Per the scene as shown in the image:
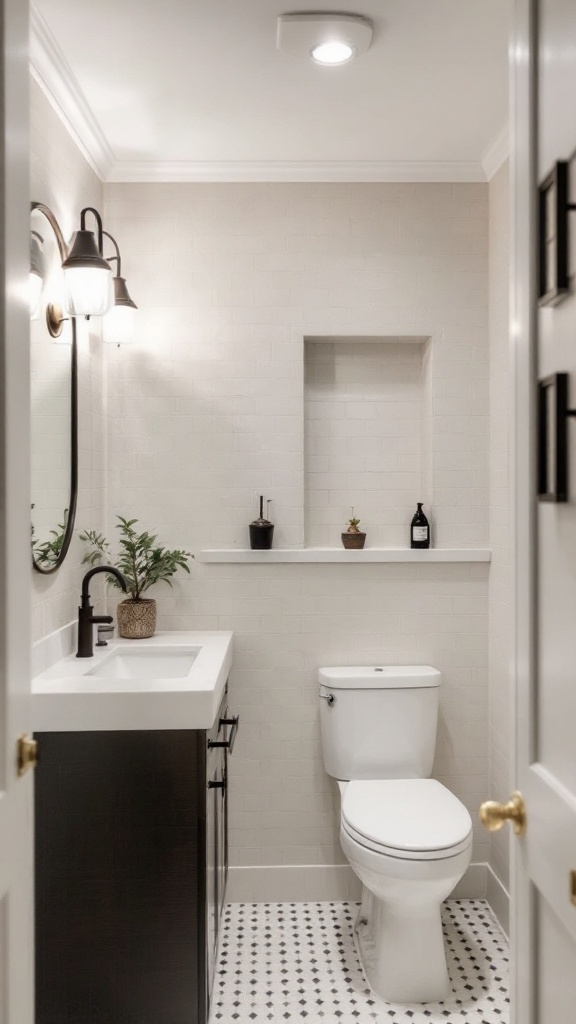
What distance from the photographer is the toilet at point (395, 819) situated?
2.09 metres

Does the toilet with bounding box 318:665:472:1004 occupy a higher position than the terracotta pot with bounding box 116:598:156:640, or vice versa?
the terracotta pot with bounding box 116:598:156:640

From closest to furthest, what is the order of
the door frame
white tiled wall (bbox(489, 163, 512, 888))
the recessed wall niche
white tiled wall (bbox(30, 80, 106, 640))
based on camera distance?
the door frame < white tiled wall (bbox(30, 80, 106, 640)) < white tiled wall (bbox(489, 163, 512, 888)) < the recessed wall niche

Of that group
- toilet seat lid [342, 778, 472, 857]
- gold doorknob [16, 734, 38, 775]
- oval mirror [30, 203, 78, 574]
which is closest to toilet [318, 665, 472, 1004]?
toilet seat lid [342, 778, 472, 857]

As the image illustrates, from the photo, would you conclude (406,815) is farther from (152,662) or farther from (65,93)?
(65,93)

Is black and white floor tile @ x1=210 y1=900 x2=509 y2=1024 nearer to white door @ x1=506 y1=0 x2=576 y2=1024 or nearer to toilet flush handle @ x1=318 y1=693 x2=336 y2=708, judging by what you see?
toilet flush handle @ x1=318 y1=693 x2=336 y2=708

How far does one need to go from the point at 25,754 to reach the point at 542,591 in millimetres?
748

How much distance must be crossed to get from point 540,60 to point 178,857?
5.94ft

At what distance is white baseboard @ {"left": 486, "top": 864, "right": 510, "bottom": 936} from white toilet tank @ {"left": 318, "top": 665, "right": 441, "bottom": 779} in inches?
17.8

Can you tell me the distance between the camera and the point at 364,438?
2.96 m

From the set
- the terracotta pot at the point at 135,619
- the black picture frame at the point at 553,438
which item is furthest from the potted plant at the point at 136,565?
the black picture frame at the point at 553,438

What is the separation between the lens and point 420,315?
9.36 ft

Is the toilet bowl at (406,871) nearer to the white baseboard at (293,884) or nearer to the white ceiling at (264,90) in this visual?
the white baseboard at (293,884)

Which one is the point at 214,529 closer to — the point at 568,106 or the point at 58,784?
the point at 58,784

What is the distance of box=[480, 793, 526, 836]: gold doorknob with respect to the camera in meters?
1.03
